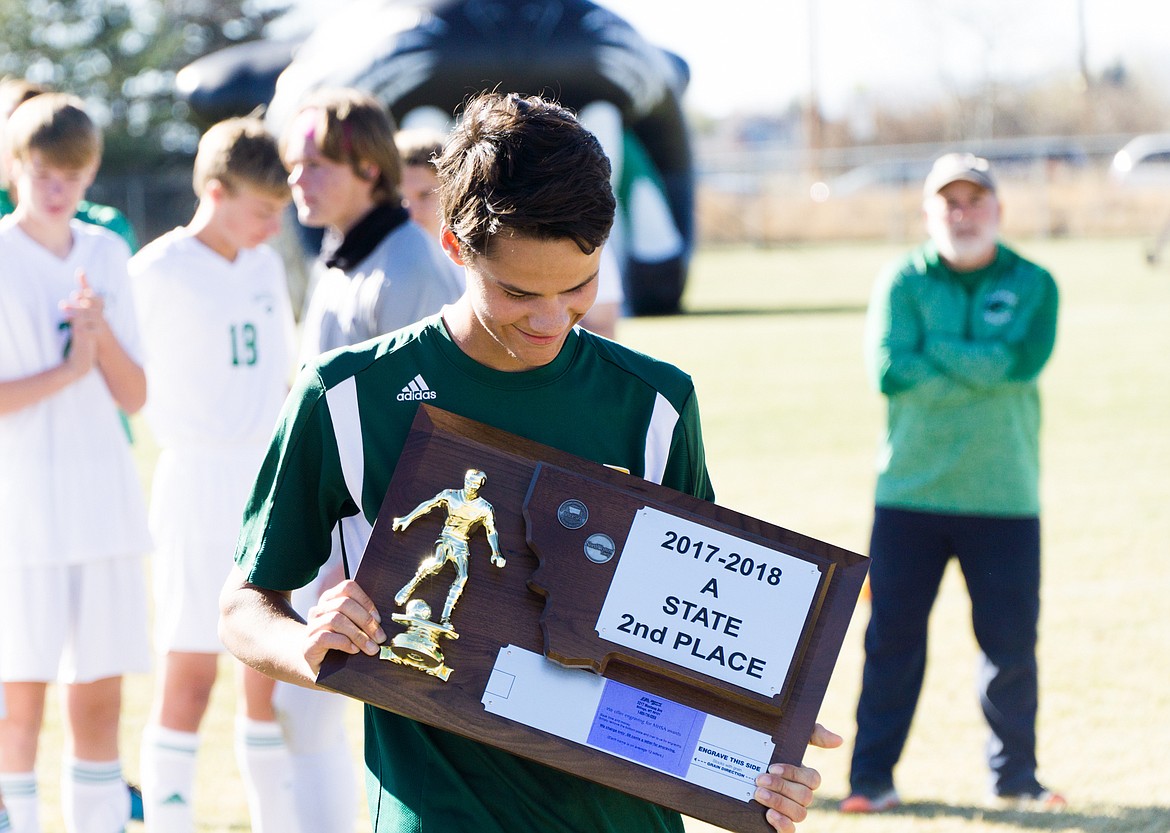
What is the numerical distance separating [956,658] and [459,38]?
55.8ft

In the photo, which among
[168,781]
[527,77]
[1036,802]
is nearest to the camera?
[168,781]

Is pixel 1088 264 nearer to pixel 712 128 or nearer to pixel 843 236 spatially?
pixel 843 236

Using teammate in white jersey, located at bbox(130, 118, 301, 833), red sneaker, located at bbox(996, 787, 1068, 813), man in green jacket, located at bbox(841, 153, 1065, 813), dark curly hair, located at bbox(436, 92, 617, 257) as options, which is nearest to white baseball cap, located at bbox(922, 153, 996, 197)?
man in green jacket, located at bbox(841, 153, 1065, 813)

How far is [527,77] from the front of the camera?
22.1 metres

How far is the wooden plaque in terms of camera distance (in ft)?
6.66

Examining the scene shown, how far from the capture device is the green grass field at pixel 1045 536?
16.5ft

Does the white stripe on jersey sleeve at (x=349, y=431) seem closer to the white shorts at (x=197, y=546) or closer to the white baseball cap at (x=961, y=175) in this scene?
the white shorts at (x=197, y=546)

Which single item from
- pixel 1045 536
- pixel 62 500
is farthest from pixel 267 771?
pixel 1045 536

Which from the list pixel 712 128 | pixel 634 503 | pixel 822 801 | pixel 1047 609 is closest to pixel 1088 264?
pixel 1047 609

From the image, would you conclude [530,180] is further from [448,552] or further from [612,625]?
[612,625]

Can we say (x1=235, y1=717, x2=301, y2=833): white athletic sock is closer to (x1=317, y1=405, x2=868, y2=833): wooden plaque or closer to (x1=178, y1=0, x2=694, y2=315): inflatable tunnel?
(x1=317, y1=405, x2=868, y2=833): wooden plaque

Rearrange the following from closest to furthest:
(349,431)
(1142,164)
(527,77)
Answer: (349,431) < (527,77) < (1142,164)

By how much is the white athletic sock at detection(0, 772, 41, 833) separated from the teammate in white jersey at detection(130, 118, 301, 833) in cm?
32

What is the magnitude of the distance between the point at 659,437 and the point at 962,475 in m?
2.86
